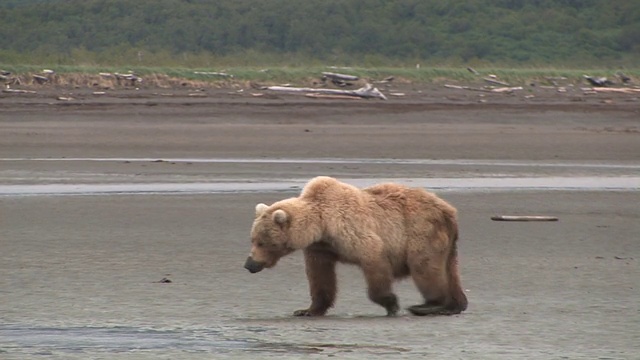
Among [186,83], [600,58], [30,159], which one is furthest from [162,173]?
[600,58]

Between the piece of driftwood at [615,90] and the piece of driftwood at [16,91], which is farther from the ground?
the piece of driftwood at [16,91]

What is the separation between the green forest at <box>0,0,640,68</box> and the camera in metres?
46.7

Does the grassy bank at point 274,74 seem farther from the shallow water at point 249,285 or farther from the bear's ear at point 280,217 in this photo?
the bear's ear at point 280,217

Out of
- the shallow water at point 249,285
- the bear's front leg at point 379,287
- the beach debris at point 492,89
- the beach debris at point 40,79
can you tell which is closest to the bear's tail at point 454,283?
the shallow water at point 249,285

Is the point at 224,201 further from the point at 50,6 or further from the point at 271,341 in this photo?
the point at 50,6

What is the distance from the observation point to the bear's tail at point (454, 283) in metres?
7.83

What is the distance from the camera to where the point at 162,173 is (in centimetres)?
1653

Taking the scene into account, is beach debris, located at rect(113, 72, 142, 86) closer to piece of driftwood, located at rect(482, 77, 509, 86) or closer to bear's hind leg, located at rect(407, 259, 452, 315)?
piece of driftwood, located at rect(482, 77, 509, 86)

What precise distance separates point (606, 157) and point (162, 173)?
6.96 metres

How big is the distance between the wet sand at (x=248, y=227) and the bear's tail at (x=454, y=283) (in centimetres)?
15

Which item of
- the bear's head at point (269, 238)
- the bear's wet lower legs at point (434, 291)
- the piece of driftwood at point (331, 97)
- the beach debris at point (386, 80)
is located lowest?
the beach debris at point (386, 80)

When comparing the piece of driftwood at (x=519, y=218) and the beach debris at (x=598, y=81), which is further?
the beach debris at (x=598, y=81)

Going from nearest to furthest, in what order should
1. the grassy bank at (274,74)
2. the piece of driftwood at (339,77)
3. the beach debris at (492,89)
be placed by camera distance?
the grassy bank at (274,74) → the beach debris at (492,89) → the piece of driftwood at (339,77)

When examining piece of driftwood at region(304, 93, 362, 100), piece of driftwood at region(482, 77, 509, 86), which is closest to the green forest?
piece of driftwood at region(482, 77, 509, 86)
